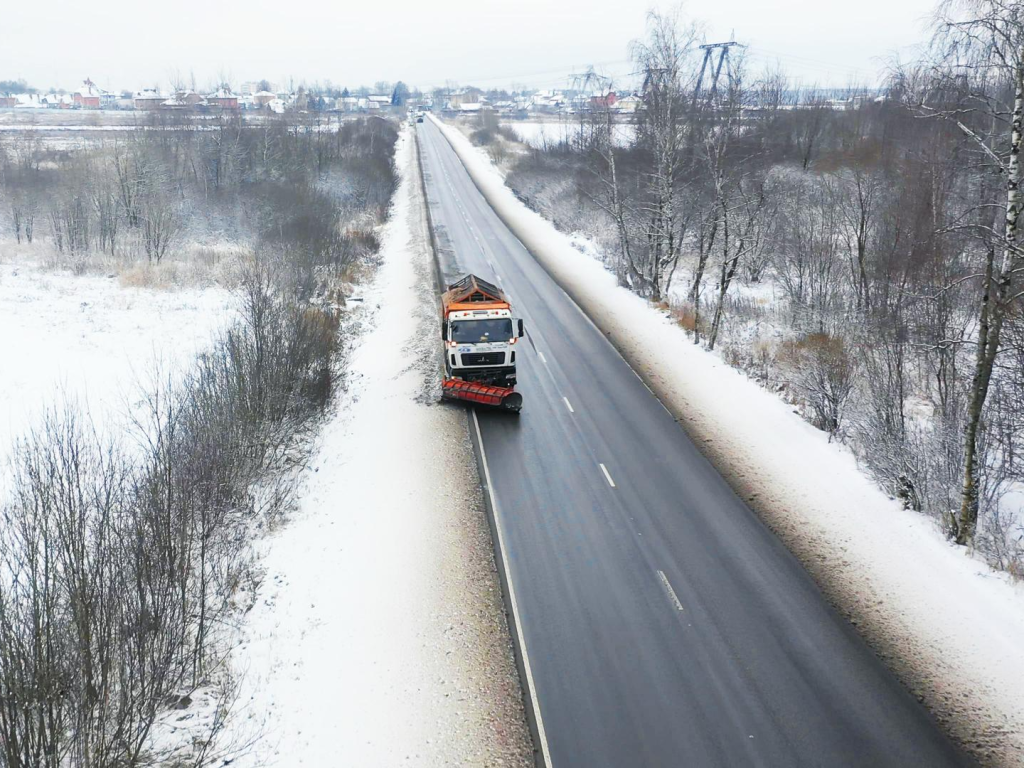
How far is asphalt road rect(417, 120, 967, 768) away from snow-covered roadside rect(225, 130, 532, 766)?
76 cm

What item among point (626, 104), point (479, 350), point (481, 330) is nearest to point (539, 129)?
point (626, 104)

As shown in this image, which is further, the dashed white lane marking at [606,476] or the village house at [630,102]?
the village house at [630,102]

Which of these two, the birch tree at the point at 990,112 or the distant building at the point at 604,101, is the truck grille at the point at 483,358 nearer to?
the birch tree at the point at 990,112

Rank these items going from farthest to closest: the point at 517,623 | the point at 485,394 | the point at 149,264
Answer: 1. the point at 149,264
2. the point at 485,394
3. the point at 517,623

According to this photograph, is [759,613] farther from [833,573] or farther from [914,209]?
[914,209]

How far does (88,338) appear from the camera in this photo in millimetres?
27703

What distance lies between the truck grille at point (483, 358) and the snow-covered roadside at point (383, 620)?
1.93 metres

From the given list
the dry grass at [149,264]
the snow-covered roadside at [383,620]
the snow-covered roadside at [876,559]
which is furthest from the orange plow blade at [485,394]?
the dry grass at [149,264]

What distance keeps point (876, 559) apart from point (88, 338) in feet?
93.1

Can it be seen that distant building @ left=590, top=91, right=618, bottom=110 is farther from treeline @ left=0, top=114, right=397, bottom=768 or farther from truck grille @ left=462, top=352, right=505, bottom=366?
truck grille @ left=462, top=352, right=505, bottom=366

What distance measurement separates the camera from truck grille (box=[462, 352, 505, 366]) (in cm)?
2125

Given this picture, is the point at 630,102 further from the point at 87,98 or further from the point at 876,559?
the point at 87,98

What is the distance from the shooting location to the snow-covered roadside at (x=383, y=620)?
9.67m

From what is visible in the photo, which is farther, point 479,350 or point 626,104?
point 626,104
